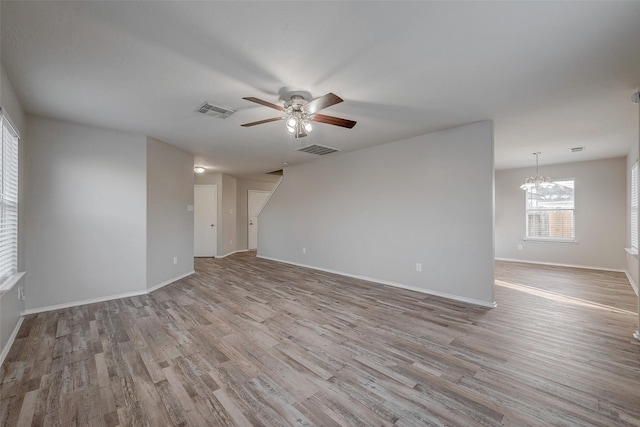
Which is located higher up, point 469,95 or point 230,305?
point 469,95

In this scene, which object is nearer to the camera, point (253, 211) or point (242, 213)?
point (242, 213)

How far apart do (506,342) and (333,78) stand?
Answer: 2.98 m

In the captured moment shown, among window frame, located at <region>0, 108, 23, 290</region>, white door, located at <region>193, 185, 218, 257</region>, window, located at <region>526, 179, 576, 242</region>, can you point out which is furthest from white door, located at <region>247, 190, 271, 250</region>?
window, located at <region>526, 179, 576, 242</region>

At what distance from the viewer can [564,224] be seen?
19.9 ft

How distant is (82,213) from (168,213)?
1.18m

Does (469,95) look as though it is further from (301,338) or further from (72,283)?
(72,283)

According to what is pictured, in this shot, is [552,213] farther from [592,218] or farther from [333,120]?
[333,120]

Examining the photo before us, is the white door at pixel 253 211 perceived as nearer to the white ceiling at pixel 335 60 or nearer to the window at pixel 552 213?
the white ceiling at pixel 335 60

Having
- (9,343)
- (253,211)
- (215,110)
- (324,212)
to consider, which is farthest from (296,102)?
(253,211)

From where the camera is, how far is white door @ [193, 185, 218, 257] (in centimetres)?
723

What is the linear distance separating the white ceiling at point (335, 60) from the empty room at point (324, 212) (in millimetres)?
19

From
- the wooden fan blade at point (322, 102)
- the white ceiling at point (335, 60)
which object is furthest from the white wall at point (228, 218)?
the wooden fan blade at point (322, 102)

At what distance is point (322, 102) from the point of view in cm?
227

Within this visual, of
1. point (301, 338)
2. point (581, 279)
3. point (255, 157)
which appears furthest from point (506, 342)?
point (255, 157)
